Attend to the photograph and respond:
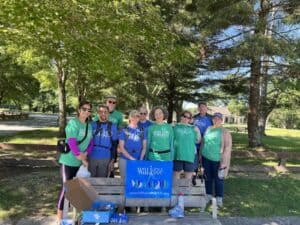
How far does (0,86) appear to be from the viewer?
1164 inches

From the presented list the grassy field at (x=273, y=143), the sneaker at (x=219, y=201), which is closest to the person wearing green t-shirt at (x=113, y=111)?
the sneaker at (x=219, y=201)

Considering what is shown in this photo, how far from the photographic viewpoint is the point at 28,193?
8.07m

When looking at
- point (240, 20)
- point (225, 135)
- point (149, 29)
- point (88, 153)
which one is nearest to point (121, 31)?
point (149, 29)

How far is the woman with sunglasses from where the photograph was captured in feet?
18.4

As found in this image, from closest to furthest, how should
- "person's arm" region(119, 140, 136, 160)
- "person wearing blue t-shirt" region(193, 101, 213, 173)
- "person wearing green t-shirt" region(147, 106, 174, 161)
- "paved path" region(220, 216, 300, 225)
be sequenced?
"person's arm" region(119, 140, 136, 160) < "person wearing green t-shirt" region(147, 106, 174, 161) < "paved path" region(220, 216, 300, 225) < "person wearing blue t-shirt" region(193, 101, 213, 173)

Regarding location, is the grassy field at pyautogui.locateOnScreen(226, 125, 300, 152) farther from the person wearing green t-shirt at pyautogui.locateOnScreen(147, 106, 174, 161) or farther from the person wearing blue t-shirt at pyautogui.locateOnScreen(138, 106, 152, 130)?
the person wearing green t-shirt at pyautogui.locateOnScreen(147, 106, 174, 161)

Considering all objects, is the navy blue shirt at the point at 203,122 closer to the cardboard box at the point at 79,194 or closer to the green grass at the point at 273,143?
the cardboard box at the point at 79,194

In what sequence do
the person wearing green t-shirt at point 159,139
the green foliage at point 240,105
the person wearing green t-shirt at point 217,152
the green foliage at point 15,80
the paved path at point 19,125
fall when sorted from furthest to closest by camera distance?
the paved path at point 19,125 → the green foliage at point 15,80 → the green foliage at point 240,105 → the person wearing green t-shirt at point 217,152 → the person wearing green t-shirt at point 159,139

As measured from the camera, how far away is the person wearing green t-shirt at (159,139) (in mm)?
6391

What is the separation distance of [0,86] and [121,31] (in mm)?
21680

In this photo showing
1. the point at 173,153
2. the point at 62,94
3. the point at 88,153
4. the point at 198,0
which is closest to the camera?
the point at 88,153

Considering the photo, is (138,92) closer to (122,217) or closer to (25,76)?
(25,76)

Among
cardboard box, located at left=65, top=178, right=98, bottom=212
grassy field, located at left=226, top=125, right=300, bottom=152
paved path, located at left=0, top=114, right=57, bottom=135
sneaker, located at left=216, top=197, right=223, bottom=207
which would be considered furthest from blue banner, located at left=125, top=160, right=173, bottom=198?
paved path, located at left=0, top=114, right=57, bottom=135

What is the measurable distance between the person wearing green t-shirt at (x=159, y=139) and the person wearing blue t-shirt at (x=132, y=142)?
175 mm
